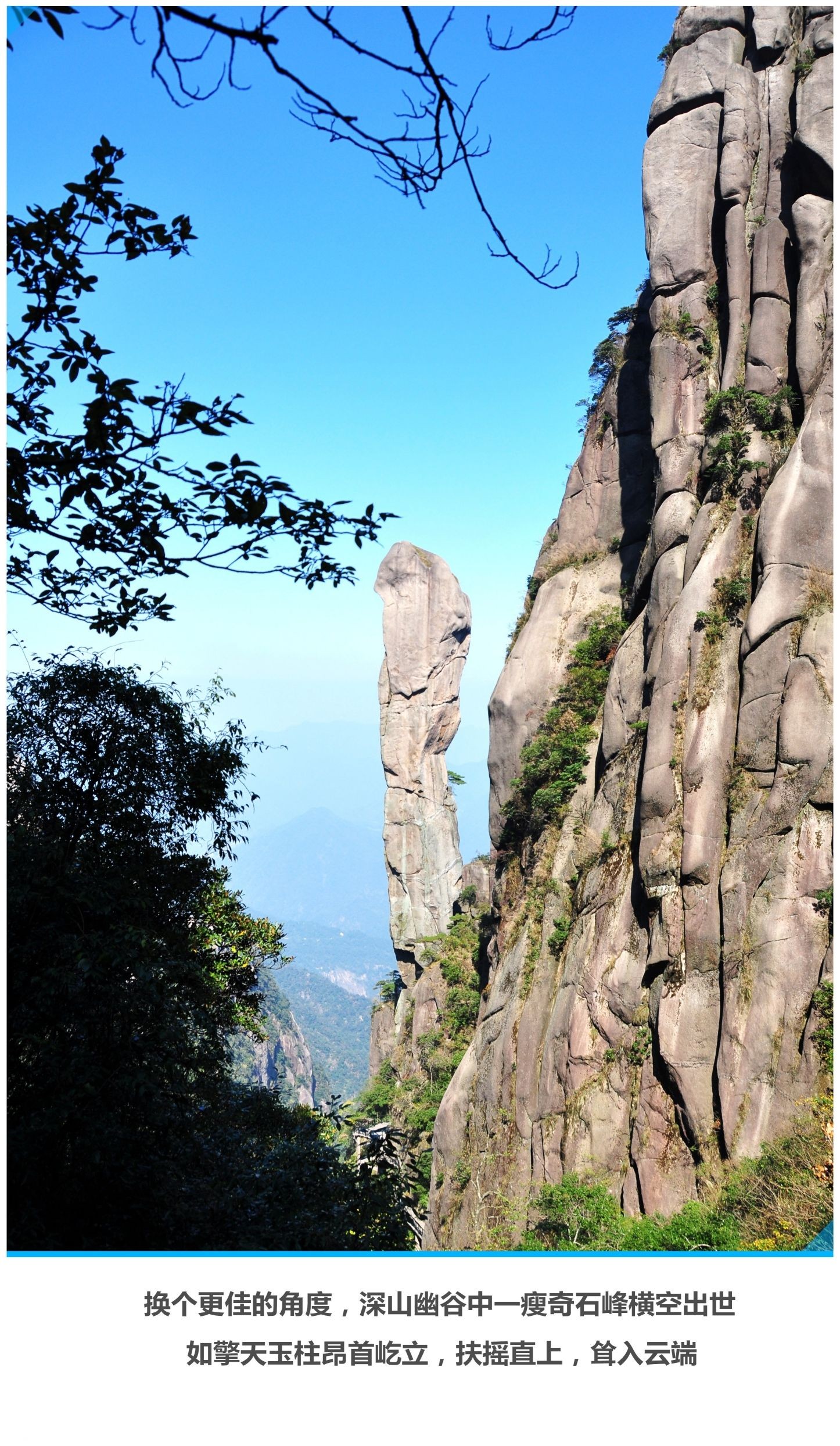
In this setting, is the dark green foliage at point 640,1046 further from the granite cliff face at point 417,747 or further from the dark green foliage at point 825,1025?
the granite cliff face at point 417,747

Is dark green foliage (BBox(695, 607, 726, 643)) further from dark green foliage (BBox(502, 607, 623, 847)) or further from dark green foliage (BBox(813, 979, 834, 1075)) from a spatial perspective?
dark green foliage (BBox(813, 979, 834, 1075))

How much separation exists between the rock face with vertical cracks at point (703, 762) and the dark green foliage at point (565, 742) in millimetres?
182

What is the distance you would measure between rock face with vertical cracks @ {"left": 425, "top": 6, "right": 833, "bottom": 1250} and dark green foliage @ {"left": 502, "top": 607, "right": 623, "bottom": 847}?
0.60 feet

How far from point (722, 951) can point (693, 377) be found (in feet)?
27.4

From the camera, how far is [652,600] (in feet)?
43.6

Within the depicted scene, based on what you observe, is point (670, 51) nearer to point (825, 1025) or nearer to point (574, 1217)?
point (825, 1025)

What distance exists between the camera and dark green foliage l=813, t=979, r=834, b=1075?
8.40 meters

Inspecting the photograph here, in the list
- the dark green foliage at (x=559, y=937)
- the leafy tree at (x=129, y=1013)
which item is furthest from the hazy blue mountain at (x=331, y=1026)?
the leafy tree at (x=129, y=1013)

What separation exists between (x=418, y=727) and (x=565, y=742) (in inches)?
876

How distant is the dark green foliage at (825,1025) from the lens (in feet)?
27.6

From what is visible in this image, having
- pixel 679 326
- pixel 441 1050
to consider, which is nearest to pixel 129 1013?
pixel 679 326

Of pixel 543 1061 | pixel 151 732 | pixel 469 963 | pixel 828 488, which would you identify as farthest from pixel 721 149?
pixel 469 963

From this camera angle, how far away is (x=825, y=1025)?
28.0ft
